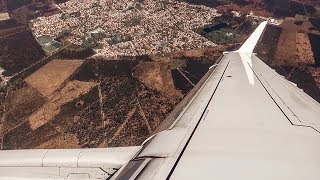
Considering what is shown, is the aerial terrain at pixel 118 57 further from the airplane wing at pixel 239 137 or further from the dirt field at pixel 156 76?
the airplane wing at pixel 239 137

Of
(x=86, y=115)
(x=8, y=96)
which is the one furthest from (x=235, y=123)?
(x=8, y=96)

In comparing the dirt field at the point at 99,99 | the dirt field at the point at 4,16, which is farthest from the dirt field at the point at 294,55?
the dirt field at the point at 4,16

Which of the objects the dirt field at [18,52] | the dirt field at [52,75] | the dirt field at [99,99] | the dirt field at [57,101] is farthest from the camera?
the dirt field at [18,52]

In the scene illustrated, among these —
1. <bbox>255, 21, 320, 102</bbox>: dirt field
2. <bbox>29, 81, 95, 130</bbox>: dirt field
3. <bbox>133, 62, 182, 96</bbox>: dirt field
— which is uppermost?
<bbox>255, 21, 320, 102</bbox>: dirt field

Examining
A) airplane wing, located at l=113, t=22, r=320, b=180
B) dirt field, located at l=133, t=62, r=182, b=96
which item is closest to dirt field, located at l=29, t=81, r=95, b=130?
dirt field, located at l=133, t=62, r=182, b=96

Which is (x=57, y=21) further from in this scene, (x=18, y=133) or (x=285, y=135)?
(x=285, y=135)

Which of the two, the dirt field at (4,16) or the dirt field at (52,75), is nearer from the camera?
the dirt field at (52,75)

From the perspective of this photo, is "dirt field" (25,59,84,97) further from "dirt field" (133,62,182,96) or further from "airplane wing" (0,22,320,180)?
"airplane wing" (0,22,320,180)
